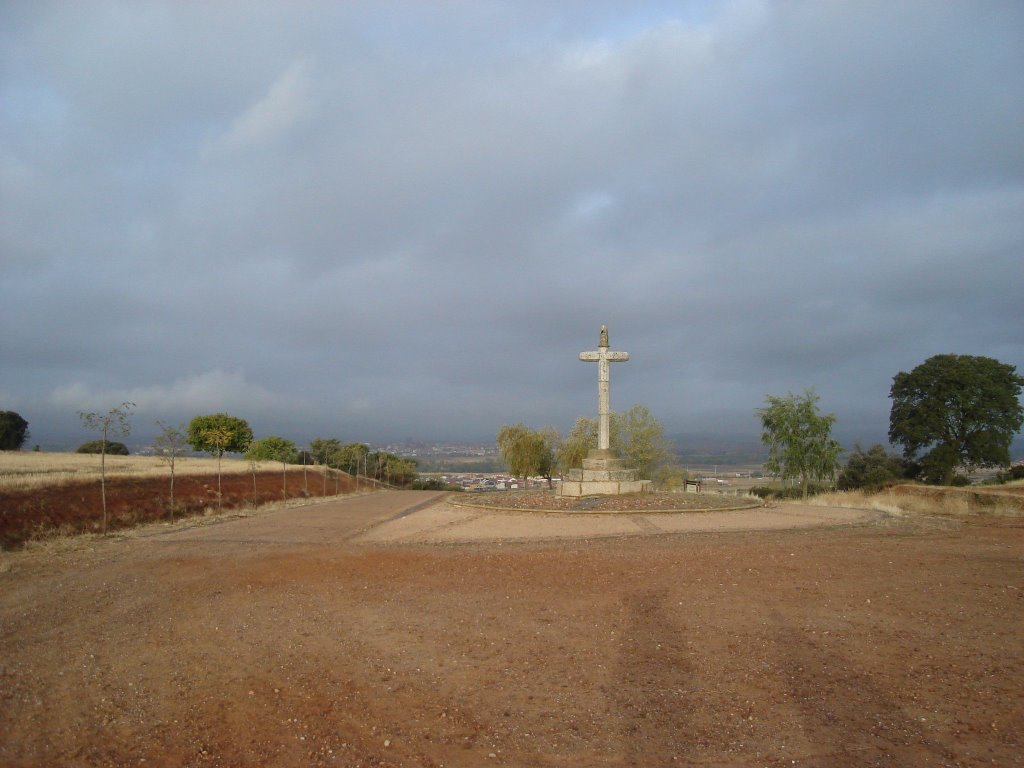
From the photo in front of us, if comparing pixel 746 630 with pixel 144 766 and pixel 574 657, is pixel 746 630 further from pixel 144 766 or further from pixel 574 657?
pixel 144 766

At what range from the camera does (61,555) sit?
14.0 m

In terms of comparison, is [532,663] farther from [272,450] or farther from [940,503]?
[272,450]

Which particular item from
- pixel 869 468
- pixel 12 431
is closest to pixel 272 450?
pixel 12 431

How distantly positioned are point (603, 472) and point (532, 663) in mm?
18096

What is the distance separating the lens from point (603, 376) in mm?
26219

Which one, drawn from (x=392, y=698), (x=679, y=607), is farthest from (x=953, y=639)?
(x=392, y=698)

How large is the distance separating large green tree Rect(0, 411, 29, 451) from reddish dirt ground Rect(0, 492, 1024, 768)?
5959 cm

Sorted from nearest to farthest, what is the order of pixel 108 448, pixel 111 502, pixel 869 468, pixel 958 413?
1. pixel 111 502
2. pixel 958 413
3. pixel 869 468
4. pixel 108 448

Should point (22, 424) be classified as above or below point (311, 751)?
above

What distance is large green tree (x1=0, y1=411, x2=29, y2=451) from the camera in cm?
5866

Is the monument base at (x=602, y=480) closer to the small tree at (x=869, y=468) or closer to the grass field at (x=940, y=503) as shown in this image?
the grass field at (x=940, y=503)

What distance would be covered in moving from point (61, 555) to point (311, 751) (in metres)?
12.2

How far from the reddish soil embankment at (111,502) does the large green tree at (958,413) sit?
34.0m

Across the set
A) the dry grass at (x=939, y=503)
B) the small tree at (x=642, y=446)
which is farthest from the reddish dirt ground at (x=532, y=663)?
the small tree at (x=642, y=446)
